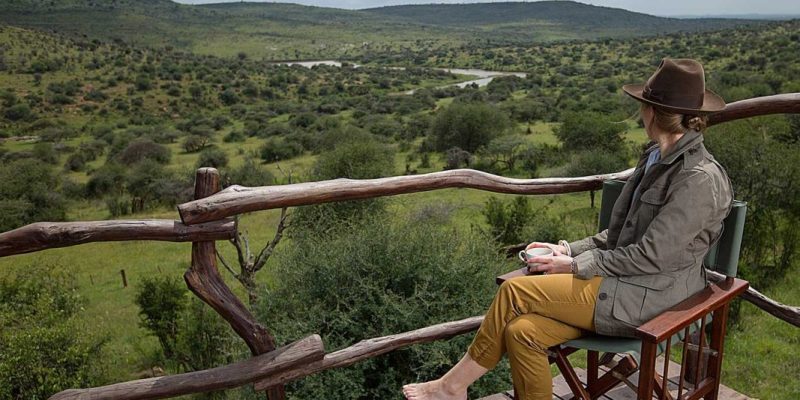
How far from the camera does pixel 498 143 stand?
101 feet

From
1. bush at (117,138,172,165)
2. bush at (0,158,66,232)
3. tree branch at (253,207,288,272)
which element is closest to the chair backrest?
tree branch at (253,207,288,272)

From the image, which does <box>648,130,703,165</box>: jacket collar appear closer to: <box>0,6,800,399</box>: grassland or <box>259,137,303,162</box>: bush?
<box>0,6,800,399</box>: grassland

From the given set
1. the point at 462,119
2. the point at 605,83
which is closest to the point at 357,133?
the point at 462,119

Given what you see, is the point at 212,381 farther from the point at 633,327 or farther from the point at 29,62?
the point at 29,62

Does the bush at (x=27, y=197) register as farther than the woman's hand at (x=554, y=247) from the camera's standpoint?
Yes

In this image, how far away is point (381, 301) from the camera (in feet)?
13.4

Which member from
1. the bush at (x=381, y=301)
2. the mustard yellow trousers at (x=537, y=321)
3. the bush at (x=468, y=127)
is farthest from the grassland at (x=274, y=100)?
the mustard yellow trousers at (x=537, y=321)

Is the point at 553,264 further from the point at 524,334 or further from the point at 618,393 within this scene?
the point at 618,393

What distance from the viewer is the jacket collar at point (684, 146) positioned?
242cm

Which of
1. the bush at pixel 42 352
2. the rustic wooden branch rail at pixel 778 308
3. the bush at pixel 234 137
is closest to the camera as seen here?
the rustic wooden branch rail at pixel 778 308

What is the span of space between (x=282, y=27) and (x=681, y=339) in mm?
143386

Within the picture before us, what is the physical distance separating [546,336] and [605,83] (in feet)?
175

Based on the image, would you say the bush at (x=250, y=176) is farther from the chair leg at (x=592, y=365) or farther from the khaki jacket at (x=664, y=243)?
the khaki jacket at (x=664, y=243)

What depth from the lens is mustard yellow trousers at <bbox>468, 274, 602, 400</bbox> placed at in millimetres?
2471
